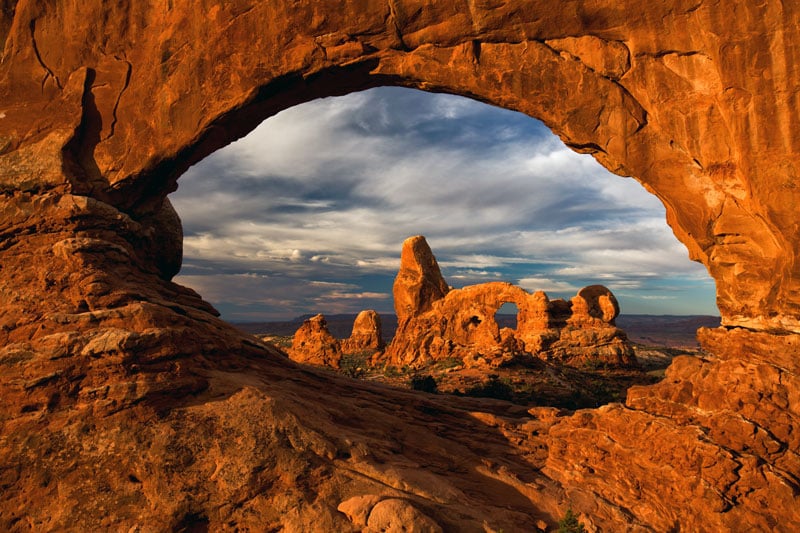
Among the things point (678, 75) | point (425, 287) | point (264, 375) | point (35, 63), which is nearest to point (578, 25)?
point (678, 75)

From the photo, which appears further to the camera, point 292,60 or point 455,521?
point 292,60

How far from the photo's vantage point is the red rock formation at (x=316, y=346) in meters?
41.8

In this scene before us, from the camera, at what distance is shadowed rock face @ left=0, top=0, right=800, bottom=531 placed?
7391 millimetres

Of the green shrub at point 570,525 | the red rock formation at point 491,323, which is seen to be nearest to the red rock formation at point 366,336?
the red rock formation at point 491,323

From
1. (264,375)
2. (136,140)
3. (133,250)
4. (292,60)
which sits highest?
(292,60)

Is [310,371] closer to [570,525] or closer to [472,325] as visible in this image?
[570,525]

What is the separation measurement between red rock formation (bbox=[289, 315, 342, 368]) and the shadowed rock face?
29399 millimetres

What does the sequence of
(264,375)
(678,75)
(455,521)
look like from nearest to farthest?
(455,521) → (678,75) → (264,375)

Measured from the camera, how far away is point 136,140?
1227 centimetres

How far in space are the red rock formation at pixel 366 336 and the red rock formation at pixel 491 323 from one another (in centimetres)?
836

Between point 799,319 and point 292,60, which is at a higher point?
point 292,60

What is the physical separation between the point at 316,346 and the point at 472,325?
52.4 feet

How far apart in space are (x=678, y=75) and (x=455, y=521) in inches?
433

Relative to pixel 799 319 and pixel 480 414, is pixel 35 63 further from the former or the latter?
pixel 799 319
